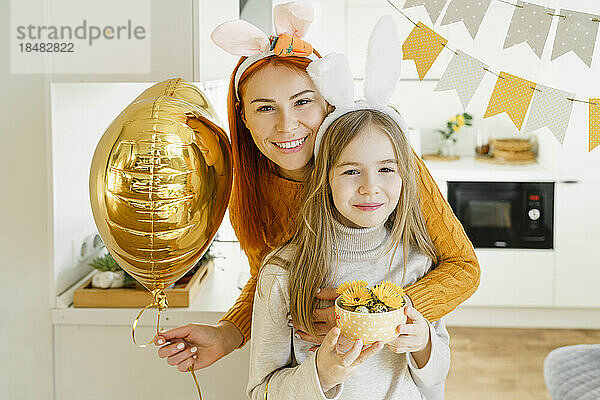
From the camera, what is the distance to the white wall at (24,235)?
5.34ft

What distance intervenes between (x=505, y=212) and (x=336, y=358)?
2.75 meters

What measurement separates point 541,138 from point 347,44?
1.18 meters

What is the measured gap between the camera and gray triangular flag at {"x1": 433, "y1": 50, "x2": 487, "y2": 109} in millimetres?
1363

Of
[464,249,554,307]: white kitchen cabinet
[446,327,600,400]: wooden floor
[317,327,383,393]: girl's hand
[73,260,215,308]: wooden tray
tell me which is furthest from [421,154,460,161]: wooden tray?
[317,327,383,393]: girl's hand

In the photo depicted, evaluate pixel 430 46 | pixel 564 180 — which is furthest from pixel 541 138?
pixel 430 46

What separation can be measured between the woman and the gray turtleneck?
0.05m

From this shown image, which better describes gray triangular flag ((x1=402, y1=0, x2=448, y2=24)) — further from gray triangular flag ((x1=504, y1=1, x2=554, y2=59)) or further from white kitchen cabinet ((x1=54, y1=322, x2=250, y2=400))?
white kitchen cabinet ((x1=54, y1=322, x2=250, y2=400))

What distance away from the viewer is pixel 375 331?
40.3 inches

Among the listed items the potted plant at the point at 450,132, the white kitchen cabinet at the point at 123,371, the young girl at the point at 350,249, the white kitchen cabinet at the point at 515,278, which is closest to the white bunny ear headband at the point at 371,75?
the young girl at the point at 350,249

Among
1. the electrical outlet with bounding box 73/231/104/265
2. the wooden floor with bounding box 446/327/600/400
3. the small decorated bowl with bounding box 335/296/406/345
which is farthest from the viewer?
the wooden floor with bounding box 446/327/600/400

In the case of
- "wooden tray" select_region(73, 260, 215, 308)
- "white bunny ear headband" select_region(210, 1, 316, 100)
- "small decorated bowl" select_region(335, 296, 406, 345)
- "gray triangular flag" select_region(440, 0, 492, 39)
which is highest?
"gray triangular flag" select_region(440, 0, 492, 39)

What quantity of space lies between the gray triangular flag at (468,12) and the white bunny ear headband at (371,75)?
203mm

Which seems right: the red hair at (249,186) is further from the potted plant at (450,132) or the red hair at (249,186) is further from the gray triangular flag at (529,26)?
the potted plant at (450,132)

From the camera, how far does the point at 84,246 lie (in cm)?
185
